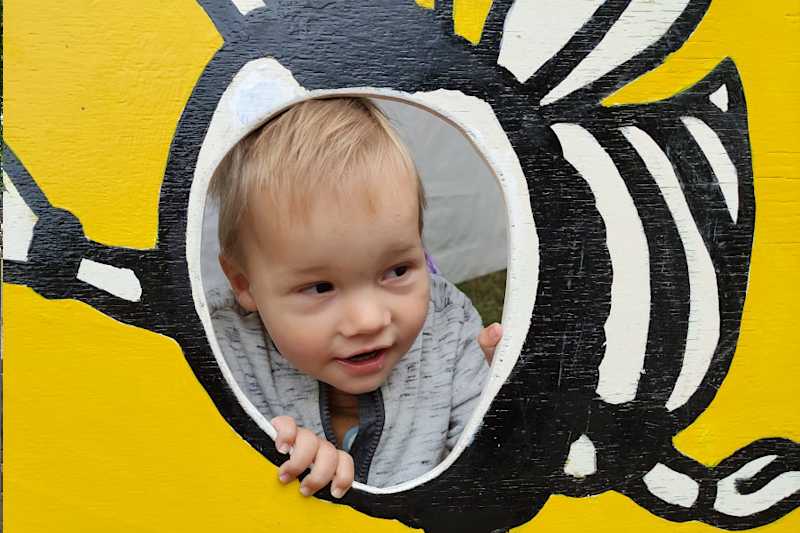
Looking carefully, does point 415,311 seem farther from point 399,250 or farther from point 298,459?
point 298,459

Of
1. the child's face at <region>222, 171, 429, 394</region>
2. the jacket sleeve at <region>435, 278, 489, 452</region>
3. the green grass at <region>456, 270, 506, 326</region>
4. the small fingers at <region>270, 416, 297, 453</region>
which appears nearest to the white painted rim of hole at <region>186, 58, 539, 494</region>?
the small fingers at <region>270, 416, 297, 453</region>

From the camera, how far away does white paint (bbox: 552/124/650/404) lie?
29.2 inches

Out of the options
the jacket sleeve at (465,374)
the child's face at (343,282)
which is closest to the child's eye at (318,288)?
the child's face at (343,282)

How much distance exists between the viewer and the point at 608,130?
0.74 meters

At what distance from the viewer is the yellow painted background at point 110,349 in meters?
0.69

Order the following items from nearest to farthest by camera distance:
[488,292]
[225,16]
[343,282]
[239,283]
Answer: [225,16], [343,282], [239,283], [488,292]

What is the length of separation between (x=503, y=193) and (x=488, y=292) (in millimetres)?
883

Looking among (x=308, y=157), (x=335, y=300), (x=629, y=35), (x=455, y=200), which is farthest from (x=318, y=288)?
(x=455, y=200)

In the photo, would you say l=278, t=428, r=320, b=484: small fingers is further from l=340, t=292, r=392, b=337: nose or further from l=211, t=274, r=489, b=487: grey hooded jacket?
l=211, t=274, r=489, b=487: grey hooded jacket

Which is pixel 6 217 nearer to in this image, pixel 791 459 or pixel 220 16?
pixel 220 16

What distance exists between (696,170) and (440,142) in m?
0.86

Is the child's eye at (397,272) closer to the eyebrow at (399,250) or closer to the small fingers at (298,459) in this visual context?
the eyebrow at (399,250)

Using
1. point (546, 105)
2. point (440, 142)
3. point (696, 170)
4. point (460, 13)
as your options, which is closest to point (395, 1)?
point (460, 13)

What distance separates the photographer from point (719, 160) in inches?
29.9
